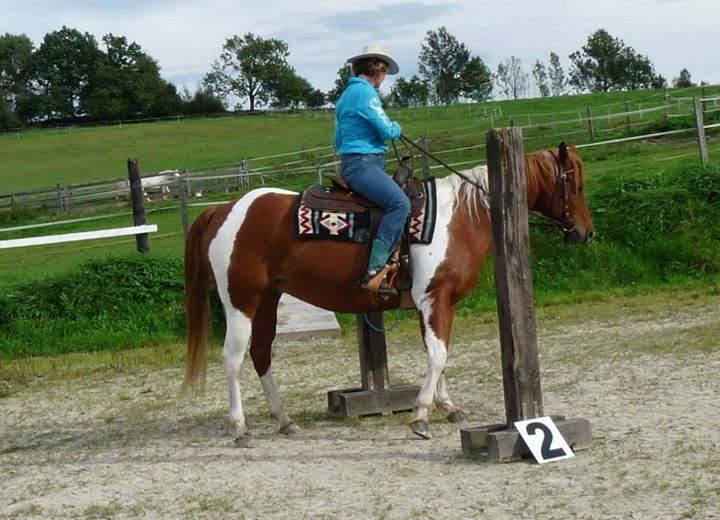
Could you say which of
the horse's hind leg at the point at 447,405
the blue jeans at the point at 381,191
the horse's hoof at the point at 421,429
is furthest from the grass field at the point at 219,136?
the horse's hoof at the point at 421,429

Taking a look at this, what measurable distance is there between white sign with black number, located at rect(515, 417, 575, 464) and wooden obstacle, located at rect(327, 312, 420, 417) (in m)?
2.11

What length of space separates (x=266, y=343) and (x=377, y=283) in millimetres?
1322

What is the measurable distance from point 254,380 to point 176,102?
82.3m

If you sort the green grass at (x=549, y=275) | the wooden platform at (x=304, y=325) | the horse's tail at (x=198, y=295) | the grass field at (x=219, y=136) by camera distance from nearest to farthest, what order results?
the horse's tail at (x=198, y=295) → the wooden platform at (x=304, y=325) → the green grass at (x=549, y=275) → the grass field at (x=219, y=136)

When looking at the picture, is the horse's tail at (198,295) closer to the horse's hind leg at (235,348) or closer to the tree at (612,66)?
the horse's hind leg at (235,348)

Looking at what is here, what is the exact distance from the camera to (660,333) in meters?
10.5

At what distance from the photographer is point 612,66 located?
292ft

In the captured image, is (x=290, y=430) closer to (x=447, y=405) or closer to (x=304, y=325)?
(x=447, y=405)

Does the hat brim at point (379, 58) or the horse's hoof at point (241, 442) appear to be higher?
the hat brim at point (379, 58)

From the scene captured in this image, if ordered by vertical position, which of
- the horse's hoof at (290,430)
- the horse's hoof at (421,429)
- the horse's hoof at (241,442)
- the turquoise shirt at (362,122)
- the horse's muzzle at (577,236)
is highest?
the turquoise shirt at (362,122)

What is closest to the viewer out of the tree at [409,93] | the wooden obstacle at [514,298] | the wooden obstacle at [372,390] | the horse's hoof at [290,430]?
the wooden obstacle at [514,298]

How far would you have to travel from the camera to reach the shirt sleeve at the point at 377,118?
281 inches

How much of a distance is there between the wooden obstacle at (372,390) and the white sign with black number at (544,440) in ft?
6.92

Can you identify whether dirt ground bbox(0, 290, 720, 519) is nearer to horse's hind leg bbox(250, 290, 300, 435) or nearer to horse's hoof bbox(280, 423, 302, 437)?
horse's hoof bbox(280, 423, 302, 437)
